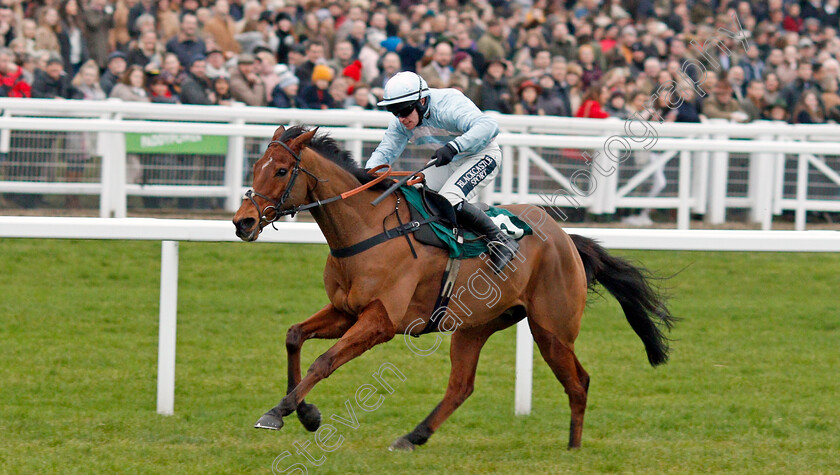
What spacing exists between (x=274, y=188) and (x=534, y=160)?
15.1 feet

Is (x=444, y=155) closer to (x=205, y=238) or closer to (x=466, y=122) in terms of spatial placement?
(x=466, y=122)

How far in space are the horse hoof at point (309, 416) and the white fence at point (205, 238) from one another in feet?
2.97

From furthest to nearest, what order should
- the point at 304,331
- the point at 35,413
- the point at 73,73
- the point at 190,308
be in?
the point at 73,73 → the point at 190,308 → the point at 35,413 → the point at 304,331

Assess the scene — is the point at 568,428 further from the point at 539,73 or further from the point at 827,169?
Answer: the point at 539,73

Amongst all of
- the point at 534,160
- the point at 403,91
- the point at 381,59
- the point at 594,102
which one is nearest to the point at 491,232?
the point at 403,91

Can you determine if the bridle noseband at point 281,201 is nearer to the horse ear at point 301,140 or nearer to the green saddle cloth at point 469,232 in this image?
the horse ear at point 301,140

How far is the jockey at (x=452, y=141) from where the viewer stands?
15.9ft

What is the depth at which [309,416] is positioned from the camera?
466 cm

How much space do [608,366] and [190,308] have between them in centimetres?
282

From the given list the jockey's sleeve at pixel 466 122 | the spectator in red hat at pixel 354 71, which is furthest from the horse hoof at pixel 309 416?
the spectator in red hat at pixel 354 71

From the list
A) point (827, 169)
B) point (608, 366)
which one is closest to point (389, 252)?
point (608, 366)

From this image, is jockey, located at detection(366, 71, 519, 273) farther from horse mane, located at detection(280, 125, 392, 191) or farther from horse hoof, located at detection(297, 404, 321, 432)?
horse hoof, located at detection(297, 404, 321, 432)

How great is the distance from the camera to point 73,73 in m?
11.1

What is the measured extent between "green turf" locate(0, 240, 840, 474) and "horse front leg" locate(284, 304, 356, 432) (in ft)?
0.55
